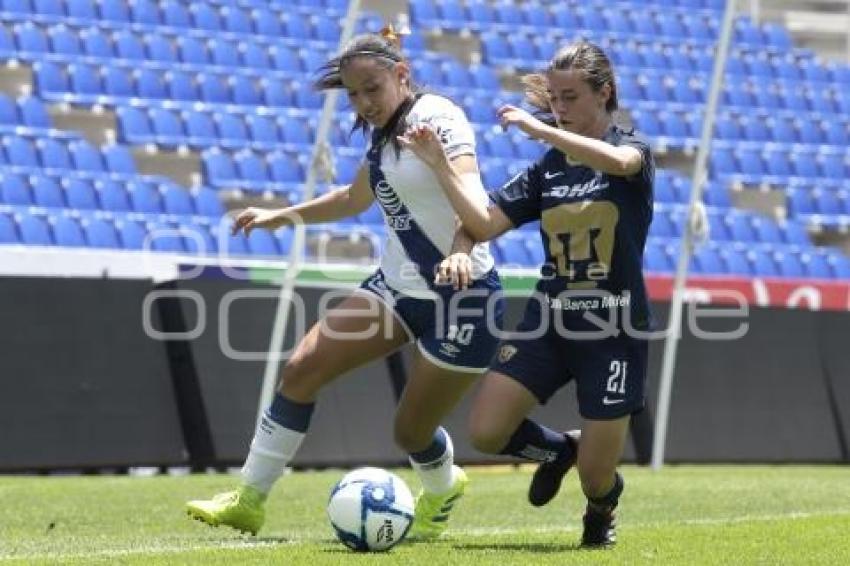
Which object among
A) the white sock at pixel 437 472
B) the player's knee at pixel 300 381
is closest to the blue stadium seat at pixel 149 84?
the white sock at pixel 437 472

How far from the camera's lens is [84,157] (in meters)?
20.4

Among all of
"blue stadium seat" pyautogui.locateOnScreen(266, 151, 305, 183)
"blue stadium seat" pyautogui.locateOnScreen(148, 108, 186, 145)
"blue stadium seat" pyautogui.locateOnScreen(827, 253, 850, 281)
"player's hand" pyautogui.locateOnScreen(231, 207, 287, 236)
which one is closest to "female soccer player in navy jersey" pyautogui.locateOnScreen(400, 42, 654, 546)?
"player's hand" pyautogui.locateOnScreen(231, 207, 287, 236)

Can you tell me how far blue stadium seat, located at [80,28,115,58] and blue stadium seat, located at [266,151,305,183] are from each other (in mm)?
2309

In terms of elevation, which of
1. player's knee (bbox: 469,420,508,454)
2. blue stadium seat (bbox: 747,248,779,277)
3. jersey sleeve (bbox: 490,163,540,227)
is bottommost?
blue stadium seat (bbox: 747,248,779,277)

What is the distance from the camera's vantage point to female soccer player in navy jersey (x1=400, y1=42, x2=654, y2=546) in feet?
24.4

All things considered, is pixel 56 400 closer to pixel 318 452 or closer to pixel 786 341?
pixel 318 452

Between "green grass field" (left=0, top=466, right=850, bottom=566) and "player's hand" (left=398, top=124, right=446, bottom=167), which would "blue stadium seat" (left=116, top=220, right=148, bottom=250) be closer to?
"green grass field" (left=0, top=466, right=850, bottom=566)

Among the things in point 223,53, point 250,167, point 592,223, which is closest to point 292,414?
point 592,223

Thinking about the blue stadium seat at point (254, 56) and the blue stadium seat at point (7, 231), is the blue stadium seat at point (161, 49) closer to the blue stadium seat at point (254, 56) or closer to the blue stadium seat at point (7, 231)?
the blue stadium seat at point (254, 56)

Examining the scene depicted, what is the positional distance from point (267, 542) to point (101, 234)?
37.3ft

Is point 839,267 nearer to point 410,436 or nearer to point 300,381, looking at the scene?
point 410,436

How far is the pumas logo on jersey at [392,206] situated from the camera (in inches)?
304

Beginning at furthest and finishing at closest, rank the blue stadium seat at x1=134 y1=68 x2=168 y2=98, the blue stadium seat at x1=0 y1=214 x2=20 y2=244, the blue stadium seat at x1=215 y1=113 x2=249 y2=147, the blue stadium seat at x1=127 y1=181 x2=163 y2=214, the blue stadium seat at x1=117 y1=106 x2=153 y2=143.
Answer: the blue stadium seat at x1=215 y1=113 x2=249 y2=147 → the blue stadium seat at x1=134 y1=68 x2=168 y2=98 → the blue stadium seat at x1=117 y1=106 x2=153 y2=143 → the blue stadium seat at x1=127 y1=181 x2=163 y2=214 → the blue stadium seat at x1=0 y1=214 x2=20 y2=244

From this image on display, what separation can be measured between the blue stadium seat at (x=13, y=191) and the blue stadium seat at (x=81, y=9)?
3.96 m
